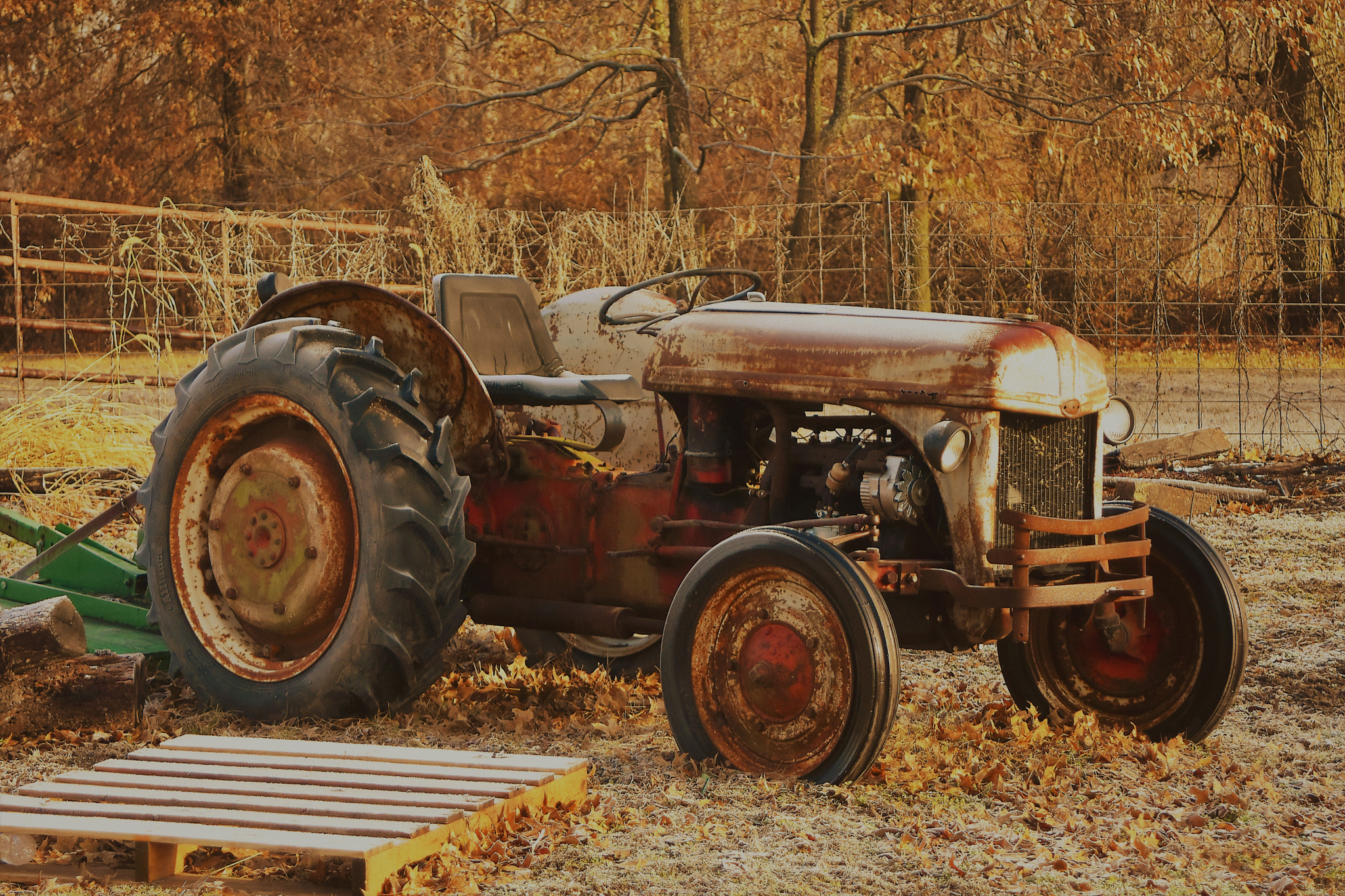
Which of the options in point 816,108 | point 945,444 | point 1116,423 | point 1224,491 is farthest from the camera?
point 816,108

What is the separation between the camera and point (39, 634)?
4.38m

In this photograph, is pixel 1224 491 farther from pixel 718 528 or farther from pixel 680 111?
pixel 680 111

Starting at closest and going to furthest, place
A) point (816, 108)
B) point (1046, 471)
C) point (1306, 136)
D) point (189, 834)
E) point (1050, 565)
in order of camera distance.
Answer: point (189, 834), point (1050, 565), point (1046, 471), point (816, 108), point (1306, 136)

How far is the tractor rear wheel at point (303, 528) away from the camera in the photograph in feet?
14.0

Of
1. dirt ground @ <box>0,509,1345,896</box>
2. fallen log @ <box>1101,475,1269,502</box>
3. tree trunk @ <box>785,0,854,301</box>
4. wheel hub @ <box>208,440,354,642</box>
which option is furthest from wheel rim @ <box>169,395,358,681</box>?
tree trunk @ <box>785,0,854,301</box>

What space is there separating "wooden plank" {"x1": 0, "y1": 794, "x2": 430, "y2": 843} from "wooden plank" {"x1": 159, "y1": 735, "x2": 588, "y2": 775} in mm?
461

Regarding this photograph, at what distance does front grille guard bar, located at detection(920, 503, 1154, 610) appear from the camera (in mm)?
3805

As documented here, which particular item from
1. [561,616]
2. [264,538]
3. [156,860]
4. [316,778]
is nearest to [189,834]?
[156,860]

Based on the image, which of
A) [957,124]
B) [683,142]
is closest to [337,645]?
[683,142]

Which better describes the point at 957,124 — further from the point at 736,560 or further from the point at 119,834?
the point at 119,834

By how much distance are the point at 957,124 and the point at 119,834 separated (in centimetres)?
1569

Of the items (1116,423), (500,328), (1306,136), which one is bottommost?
(1116,423)

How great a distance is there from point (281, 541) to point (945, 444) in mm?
2031

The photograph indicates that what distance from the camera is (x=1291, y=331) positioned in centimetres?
1755
